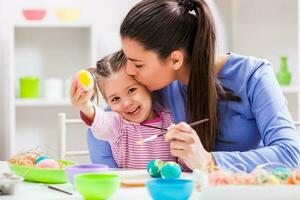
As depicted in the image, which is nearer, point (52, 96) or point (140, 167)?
point (140, 167)

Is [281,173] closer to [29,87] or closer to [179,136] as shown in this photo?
[179,136]

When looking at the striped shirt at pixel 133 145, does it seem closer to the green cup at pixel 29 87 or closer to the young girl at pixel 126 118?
the young girl at pixel 126 118

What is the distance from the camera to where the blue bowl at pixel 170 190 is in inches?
48.7

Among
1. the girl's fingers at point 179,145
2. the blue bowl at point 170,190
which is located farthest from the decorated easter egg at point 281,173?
the girl's fingers at point 179,145

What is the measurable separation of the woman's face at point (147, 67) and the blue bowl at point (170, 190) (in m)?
0.66

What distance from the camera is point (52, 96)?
3.65 m

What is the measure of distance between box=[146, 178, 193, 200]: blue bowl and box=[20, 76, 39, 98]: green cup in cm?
247

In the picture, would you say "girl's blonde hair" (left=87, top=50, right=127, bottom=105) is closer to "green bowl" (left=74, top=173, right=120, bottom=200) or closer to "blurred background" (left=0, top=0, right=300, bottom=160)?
"green bowl" (left=74, top=173, right=120, bottom=200)

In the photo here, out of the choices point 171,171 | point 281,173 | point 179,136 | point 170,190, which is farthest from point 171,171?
point 281,173

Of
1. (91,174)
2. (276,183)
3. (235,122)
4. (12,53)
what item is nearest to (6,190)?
(91,174)

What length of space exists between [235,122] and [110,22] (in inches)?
83.3

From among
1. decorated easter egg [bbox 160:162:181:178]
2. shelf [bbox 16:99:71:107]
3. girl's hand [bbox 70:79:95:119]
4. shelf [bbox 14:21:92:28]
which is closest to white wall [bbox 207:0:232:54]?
shelf [bbox 14:21:92:28]

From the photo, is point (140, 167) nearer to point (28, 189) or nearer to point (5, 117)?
point (28, 189)

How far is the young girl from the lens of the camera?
2.00 metres
